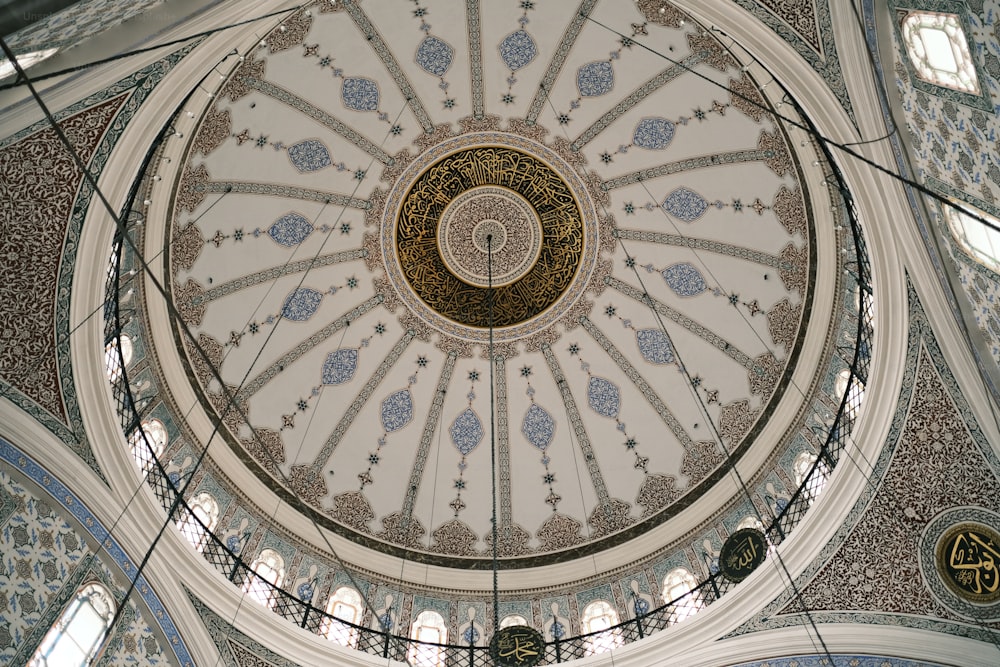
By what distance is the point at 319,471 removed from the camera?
1034cm

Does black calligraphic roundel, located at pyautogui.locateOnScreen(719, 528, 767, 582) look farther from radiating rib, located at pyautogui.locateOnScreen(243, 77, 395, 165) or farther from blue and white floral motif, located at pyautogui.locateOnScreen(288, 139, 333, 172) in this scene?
blue and white floral motif, located at pyautogui.locateOnScreen(288, 139, 333, 172)

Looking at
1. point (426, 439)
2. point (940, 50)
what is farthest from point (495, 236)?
point (940, 50)

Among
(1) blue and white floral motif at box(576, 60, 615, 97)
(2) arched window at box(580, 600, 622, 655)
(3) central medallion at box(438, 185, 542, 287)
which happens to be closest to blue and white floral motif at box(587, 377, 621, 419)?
(3) central medallion at box(438, 185, 542, 287)

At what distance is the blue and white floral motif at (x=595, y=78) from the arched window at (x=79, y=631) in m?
7.39

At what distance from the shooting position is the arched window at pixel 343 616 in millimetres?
8570

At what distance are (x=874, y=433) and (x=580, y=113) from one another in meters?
5.13

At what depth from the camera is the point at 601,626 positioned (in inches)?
357

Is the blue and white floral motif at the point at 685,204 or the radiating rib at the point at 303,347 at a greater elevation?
the blue and white floral motif at the point at 685,204

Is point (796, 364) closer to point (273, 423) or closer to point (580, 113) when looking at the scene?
point (580, 113)

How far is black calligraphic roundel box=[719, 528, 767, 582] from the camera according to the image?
8.14 m

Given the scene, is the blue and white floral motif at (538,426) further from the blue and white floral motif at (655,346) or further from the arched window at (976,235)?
the arched window at (976,235)

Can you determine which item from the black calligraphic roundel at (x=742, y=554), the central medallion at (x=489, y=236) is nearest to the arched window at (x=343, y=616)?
the central medallion at (x=489, y=236)

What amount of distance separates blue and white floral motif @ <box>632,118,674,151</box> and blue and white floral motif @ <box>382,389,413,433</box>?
4.38 meters

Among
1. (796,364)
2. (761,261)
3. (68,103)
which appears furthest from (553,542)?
(68,103)
